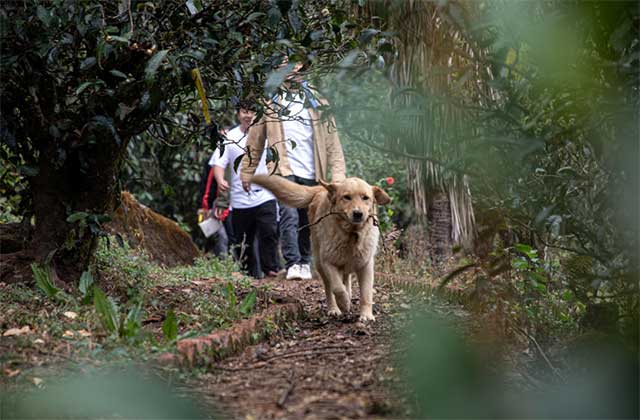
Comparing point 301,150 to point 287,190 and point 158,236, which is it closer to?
point 287,190

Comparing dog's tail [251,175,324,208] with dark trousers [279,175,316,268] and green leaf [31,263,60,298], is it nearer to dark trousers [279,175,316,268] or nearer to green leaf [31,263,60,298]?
green leaf [31,263,60,298]

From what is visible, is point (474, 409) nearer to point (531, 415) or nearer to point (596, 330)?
point (531, 415)

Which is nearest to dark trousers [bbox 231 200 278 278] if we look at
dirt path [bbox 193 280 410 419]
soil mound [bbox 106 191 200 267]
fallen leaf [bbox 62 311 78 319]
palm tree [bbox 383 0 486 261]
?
soil mound [bbox 106 191 200 267]

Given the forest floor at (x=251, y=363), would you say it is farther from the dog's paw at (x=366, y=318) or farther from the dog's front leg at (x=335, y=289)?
the dog's front leg at (x=335, y=289)

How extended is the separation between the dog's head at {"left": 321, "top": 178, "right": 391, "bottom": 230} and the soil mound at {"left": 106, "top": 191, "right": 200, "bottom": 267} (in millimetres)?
3864

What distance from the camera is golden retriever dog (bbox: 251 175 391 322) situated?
564 centimetres

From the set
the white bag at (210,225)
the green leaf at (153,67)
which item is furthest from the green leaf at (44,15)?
the white bag at (210,225)

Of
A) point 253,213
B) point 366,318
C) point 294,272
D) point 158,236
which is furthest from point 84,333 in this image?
point 158,236

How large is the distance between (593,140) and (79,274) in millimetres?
3616

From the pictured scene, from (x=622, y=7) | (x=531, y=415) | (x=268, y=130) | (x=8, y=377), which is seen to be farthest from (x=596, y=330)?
(x=268, y=130)

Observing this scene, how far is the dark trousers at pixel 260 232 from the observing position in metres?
8.95

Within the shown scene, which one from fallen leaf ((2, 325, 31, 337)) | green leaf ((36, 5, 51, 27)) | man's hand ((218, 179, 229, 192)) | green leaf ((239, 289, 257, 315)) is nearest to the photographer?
fallen leaf ((2, 325, 31, 337))

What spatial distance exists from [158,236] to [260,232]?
1.60 m

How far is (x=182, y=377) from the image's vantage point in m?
3.44
